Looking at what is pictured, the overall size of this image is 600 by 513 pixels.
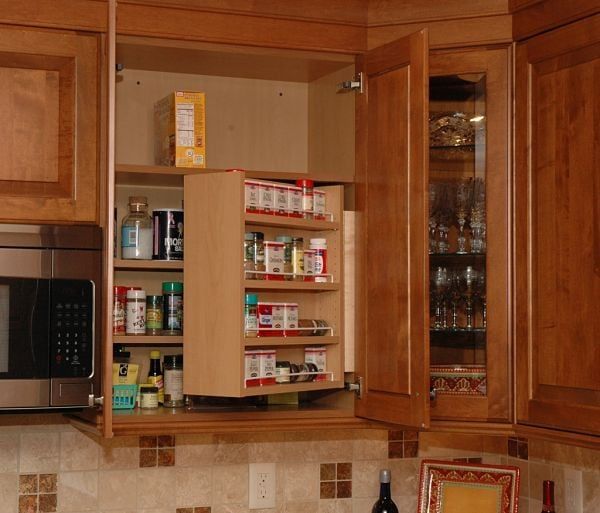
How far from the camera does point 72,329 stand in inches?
81.7

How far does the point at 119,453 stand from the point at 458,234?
1.05 metres

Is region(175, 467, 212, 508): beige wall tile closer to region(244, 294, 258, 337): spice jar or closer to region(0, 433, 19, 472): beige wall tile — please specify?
region(0, 433, 19, 472): beige wall tile

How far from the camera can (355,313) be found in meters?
2.34

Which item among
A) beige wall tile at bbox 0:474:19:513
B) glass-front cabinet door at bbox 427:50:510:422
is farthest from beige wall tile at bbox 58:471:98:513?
glass-front cabinet door at bbox 427:50:510:422

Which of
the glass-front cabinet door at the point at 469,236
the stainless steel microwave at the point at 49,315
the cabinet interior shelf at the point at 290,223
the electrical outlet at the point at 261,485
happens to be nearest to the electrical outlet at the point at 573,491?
the glass-front cabinet door at the point at 469,236

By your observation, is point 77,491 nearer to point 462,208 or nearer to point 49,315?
point 49,315

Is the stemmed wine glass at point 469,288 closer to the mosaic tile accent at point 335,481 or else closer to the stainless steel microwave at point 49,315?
the mosaic tile accent at point 335,481

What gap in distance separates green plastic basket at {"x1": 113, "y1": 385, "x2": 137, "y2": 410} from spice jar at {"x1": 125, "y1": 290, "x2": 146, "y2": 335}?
139 mm

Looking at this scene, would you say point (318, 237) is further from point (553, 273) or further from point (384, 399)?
point (553, 273)

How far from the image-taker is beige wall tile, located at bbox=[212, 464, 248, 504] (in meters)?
2.58

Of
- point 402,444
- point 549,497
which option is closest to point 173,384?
point 402,444

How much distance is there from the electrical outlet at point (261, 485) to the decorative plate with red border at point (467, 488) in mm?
403

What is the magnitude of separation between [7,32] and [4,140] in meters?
0.24

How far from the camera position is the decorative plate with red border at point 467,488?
245 centimetres
